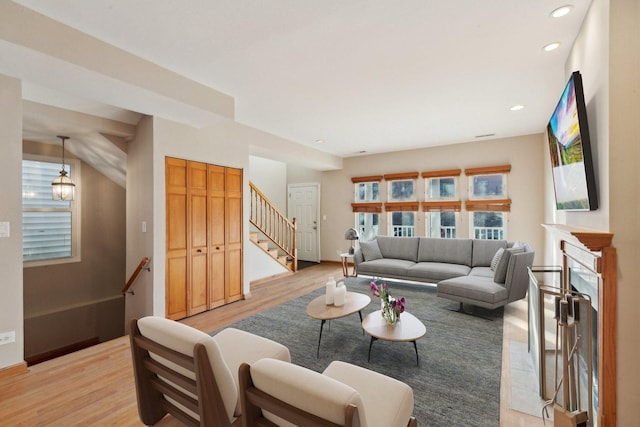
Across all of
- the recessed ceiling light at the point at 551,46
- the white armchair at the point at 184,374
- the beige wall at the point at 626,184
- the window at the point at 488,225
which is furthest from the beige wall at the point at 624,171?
the window at the point at 488,225

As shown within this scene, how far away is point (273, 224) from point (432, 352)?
462cm

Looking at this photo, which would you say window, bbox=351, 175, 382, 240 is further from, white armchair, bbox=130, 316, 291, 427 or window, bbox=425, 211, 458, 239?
white armchair, bbox=130, 316, 291, 427

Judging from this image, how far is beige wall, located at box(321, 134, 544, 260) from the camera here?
211 inches

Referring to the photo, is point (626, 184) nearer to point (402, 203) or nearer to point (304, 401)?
point (304, 401)

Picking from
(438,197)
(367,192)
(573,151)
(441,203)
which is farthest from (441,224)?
(573,151)

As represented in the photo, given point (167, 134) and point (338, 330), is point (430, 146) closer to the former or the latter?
point (338, 330)

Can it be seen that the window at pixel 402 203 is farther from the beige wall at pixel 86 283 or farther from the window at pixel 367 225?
the beige wall at pixel 86 283

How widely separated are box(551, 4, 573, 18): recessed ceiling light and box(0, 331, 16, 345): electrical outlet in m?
4.98

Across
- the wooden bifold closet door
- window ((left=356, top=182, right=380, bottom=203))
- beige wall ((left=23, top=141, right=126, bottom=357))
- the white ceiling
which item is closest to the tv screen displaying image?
the white ceiling

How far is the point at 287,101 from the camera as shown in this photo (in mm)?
3668

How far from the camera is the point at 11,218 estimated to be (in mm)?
2473

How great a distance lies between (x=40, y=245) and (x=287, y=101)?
443 cm

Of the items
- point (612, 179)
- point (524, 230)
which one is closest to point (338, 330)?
point (612, 179)

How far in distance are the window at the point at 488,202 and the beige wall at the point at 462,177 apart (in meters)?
0.12
